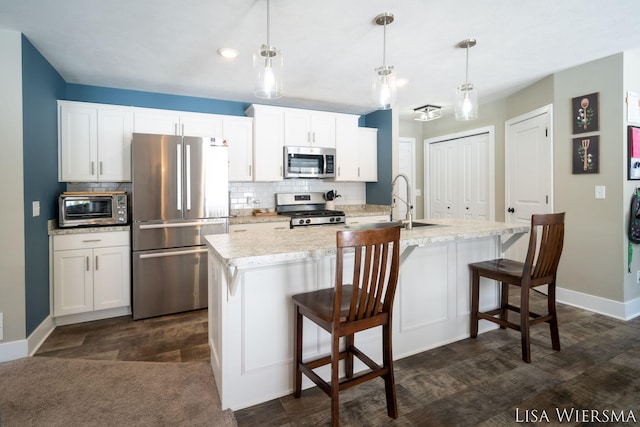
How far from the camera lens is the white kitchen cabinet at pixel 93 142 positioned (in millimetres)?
3320

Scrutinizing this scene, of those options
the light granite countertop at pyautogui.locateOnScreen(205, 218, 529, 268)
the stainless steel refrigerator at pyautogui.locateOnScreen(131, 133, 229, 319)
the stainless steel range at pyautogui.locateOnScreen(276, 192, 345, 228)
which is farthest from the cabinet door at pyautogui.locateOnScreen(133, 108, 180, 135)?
the light granite countertop at pyautogui.locateOnScreen(205, 218, 529, 268)

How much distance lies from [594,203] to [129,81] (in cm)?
488

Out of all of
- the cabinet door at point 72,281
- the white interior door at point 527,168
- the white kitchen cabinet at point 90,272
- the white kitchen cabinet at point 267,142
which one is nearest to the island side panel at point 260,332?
the white kitchen cabinet at point 90,272

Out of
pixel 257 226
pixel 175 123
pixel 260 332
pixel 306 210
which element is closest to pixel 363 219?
pixel 306 210

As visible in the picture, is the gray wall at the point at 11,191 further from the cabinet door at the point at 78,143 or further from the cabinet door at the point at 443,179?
the cabinet door at the point at 443,179

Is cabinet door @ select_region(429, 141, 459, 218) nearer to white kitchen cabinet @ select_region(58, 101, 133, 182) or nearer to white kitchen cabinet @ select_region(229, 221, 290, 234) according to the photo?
white kitchen cabinet @ select_region(229, 221, 290, 234)

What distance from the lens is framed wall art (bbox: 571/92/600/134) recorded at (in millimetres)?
3244

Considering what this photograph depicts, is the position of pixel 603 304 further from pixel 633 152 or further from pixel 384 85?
pixel 384 85

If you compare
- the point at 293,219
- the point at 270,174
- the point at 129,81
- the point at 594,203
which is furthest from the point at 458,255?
the point at 129,81

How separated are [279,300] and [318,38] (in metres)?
2.03

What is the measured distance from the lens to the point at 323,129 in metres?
4.58

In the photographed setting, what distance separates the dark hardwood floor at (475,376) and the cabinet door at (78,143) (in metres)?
1.49

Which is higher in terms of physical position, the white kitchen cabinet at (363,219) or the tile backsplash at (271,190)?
the tile backsplash at (271,190)

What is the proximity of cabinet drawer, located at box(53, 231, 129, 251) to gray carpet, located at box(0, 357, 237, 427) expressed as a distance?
3.32ft
